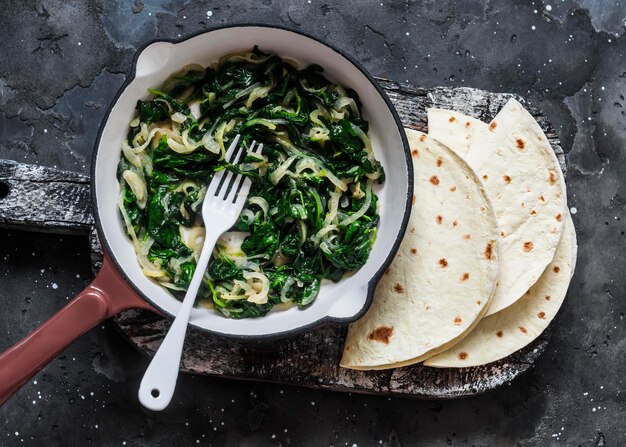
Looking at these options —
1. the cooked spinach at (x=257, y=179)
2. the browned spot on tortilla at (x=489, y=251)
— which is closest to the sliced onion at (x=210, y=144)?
the cooked spinach at (x=257, y=179)

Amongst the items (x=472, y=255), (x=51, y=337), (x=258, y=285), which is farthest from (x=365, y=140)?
(x=51, y=337)

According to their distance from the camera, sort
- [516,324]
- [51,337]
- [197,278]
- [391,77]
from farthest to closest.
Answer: [391,77] < [516,324] < [197,278] < [51,337]

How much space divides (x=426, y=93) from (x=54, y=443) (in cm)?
291

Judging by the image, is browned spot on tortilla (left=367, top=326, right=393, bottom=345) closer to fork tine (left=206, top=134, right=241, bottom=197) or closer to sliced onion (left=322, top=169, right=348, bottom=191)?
sliced onion (left=322, top=169, right=348, bottom=191)

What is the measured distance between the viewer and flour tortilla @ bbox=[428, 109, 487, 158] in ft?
12.4

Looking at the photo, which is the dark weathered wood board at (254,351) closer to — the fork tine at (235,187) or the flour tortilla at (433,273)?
the flour tortilla at (433,273)

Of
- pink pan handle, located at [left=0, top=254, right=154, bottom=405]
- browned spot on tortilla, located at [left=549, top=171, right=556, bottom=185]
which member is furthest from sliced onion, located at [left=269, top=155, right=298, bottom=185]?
browned spot on tortilla, located at [left=549, top=171, right=556, bottom=185]

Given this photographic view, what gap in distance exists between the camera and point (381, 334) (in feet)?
11.8

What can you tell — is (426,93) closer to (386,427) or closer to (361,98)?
(361,98)

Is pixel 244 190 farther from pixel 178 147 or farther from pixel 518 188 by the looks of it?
pixel 518 188

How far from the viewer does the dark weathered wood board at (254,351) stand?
12.2 ft

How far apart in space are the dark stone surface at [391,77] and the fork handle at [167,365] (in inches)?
37.2

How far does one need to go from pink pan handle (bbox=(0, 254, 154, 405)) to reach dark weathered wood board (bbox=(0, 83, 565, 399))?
0.54 m

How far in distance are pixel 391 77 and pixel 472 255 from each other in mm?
1317
